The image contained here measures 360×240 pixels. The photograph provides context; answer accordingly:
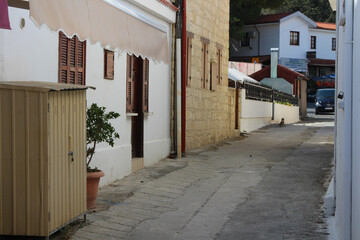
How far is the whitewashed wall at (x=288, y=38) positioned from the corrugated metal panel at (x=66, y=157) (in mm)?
43781

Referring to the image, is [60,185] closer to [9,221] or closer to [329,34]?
[9,221]

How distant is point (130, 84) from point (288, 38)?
40.5 meters

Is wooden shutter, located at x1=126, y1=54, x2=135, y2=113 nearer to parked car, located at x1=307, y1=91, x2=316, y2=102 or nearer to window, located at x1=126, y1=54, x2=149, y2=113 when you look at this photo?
window, located at x1=126, y1=54, x2=149, y2=113

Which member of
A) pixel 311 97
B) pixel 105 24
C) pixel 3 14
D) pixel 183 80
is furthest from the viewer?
pixel 311 97

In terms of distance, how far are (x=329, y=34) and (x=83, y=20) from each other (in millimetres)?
47729

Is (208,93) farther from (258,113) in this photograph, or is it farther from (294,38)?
(294,38)

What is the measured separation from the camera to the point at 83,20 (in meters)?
7.17

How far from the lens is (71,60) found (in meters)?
7.93

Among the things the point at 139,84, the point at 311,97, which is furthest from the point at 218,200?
the point at 311,97

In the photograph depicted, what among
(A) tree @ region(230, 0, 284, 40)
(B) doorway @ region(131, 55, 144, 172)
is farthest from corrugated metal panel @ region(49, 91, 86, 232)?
(A) tree @ region(230, 0, 284, 40)

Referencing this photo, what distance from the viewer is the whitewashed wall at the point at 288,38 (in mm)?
48438

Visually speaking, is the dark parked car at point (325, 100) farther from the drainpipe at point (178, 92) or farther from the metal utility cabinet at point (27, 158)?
the metal utility cabinet at point (27, 158)

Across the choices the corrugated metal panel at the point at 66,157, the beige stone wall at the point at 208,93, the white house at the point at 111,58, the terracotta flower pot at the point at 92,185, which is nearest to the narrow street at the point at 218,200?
the terracotta flower pot at the point at 92,185

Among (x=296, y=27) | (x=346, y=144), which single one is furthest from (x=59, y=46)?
(x=296, y=27)
